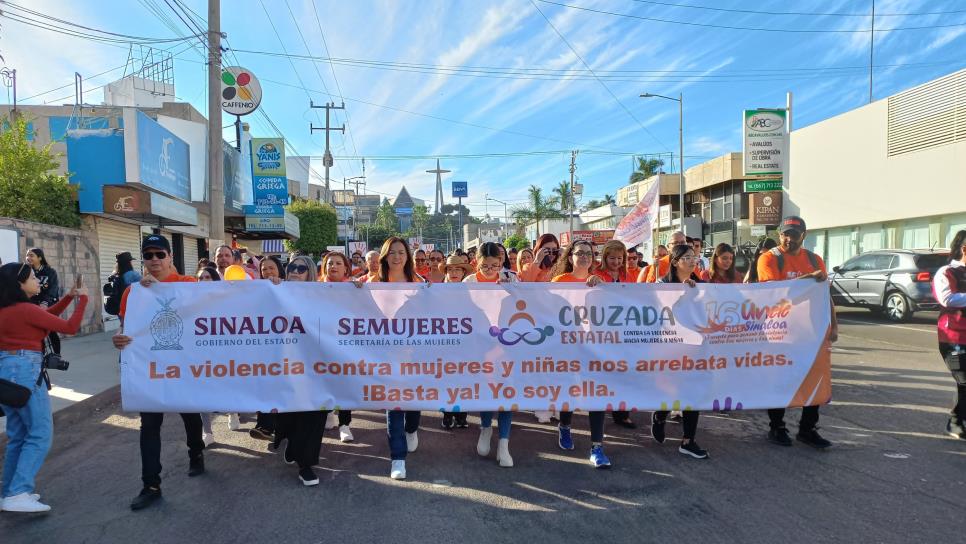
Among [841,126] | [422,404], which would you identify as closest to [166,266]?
[422,404]

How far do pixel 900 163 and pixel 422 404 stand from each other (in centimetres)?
2131

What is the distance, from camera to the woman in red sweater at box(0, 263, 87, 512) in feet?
11.3

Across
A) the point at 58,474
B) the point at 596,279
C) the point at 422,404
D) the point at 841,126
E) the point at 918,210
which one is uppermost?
the point at 841,126

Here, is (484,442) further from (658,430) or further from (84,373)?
(84,373)

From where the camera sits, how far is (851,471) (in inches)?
156

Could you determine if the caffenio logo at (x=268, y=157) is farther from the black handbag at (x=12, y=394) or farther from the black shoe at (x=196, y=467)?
the black handbag at (x=12, y=394)

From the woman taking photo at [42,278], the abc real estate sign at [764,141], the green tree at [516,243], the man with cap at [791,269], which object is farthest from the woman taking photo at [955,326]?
the abc real estate sign at [764,141]

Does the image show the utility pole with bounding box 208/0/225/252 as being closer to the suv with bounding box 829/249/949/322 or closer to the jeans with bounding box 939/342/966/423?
the jeans with bounding box 939/342/966/423

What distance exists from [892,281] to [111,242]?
17.9 metres

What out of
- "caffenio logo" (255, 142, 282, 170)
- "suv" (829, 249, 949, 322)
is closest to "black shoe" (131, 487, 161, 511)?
"suv" (829, 249, 949, 322)

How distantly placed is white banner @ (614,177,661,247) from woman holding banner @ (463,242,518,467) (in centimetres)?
374

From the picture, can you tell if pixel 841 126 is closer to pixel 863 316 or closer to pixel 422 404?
pixel 863 316

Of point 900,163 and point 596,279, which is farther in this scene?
point 900,163

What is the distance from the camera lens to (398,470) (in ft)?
13.1
